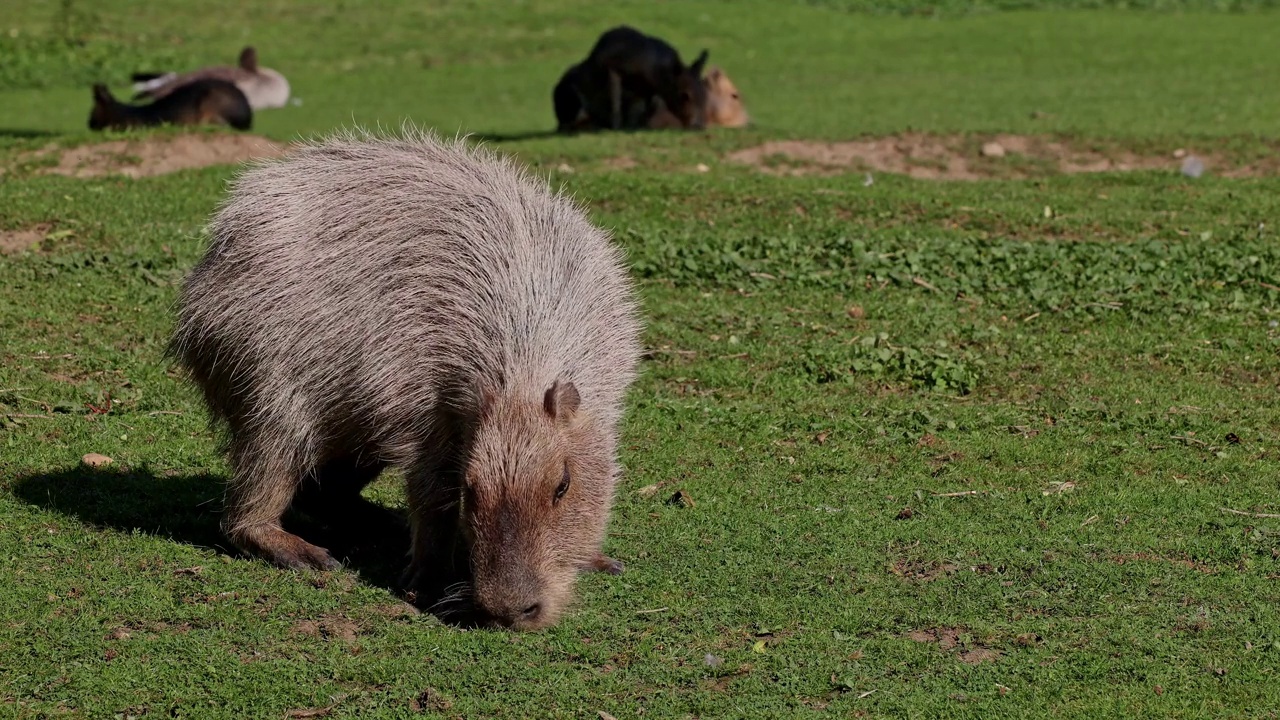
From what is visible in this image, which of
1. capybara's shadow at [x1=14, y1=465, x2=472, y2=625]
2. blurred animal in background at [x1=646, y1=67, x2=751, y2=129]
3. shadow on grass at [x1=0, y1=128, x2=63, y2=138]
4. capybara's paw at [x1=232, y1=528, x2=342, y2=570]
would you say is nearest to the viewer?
capybara's paw at [x1=232, y1=528, x2=342, y2=570]

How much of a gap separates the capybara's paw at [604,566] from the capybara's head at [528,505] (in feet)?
1.06

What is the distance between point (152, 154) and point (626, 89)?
584 cm

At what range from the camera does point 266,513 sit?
5168mm

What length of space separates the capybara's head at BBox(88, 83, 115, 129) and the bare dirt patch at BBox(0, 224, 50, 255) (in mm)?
6199

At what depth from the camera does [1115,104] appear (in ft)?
50.0

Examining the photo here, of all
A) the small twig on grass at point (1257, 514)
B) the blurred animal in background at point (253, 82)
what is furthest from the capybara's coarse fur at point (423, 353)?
the blurred animal in background at point (253, 82)

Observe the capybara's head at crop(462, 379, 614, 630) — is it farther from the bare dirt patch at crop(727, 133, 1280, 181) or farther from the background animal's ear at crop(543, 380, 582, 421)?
the bare dirt patch at crop(727, 133, 1280, 181)

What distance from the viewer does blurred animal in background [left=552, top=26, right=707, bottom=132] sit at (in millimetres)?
15422

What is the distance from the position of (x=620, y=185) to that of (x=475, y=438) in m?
5.96

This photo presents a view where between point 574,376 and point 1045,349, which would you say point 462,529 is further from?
point 1045,349

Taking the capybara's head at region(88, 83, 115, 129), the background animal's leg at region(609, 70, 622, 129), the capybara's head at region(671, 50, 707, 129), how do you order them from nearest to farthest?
the capybara's head at region(88, 83, 115, 129), the background animal's leg at region(609, 70, 622, 129), the capybara's head at region(671, 50, 707, 129)

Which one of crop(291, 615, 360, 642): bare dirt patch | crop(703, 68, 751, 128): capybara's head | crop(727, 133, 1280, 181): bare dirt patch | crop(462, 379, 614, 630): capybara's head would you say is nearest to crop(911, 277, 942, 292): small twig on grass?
crop(727, 133, 1280, 181): bare dirt patch

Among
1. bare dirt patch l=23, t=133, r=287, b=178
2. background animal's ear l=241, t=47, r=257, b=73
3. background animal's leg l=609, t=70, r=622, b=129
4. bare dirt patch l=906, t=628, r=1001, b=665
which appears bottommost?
bare dirt patch l=906, t=628, r=1001, b=665

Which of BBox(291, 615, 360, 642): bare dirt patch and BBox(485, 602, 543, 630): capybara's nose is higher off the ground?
BBox(485, 602, 543, 630): capybara's nose
